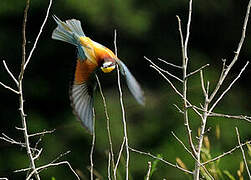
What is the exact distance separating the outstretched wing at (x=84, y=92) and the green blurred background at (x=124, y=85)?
4.10 meters

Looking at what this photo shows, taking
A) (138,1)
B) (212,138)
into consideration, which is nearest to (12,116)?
(138,1)

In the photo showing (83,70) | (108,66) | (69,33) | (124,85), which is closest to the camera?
(108,66)

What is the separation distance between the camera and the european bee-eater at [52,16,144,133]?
6.23 ft

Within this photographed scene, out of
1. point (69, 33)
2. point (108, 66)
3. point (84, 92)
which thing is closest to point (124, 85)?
point (84, 92)

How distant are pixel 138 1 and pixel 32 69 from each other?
131cm

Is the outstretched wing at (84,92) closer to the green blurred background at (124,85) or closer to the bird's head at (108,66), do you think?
the bird's head at (108,66)

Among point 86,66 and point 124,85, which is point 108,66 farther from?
point 124,85

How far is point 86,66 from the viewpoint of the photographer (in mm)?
2055

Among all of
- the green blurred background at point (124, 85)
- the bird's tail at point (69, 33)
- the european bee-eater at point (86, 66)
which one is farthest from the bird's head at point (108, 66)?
the green blurred background at point (124, 85)

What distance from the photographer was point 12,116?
7434 millimetres

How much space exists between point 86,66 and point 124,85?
4759 mm

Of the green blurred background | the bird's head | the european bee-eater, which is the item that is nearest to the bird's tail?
the european bee-eater

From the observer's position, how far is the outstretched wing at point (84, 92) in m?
2.02

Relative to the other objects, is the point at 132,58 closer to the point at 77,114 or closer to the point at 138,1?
the point at 138,1
